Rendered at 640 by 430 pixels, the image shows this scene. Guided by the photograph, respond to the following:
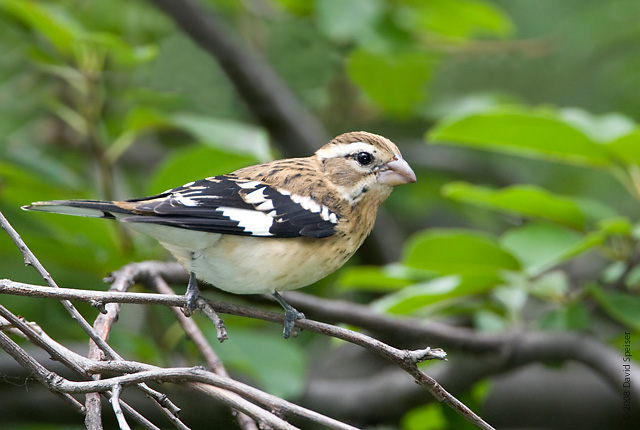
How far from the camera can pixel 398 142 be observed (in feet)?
16.4

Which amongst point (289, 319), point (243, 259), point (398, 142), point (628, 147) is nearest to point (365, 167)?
point (243, 259)

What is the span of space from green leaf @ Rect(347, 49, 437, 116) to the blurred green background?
0.01 meters

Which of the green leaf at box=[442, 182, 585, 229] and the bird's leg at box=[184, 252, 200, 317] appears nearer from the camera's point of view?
the bird's leg at box=[184, 252, 200, 317]

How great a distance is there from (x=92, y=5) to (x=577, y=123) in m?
3.21

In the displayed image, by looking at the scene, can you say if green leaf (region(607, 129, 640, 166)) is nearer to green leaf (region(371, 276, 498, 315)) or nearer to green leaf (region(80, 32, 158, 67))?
green leaf (region(371, 276, 498, 315))

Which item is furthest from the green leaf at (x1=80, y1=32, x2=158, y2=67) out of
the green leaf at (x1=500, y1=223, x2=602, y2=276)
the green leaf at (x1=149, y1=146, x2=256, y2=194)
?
the green leaf at (x1=500, y1=223, x2=602, y2=276)

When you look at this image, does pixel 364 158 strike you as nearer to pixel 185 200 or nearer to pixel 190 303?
pixel 185 200

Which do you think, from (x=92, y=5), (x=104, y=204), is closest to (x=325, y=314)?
(x=104, y=204)

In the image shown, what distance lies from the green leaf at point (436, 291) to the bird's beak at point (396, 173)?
0.62 metres

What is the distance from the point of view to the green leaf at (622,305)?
3105mm

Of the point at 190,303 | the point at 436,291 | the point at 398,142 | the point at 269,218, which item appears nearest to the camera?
the point at 190,303

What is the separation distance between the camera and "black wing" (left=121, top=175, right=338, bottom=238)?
232cm

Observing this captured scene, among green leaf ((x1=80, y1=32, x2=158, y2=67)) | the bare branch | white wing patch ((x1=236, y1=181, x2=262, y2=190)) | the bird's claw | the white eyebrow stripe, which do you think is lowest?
the bare branch

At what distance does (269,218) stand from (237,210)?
0.12m
